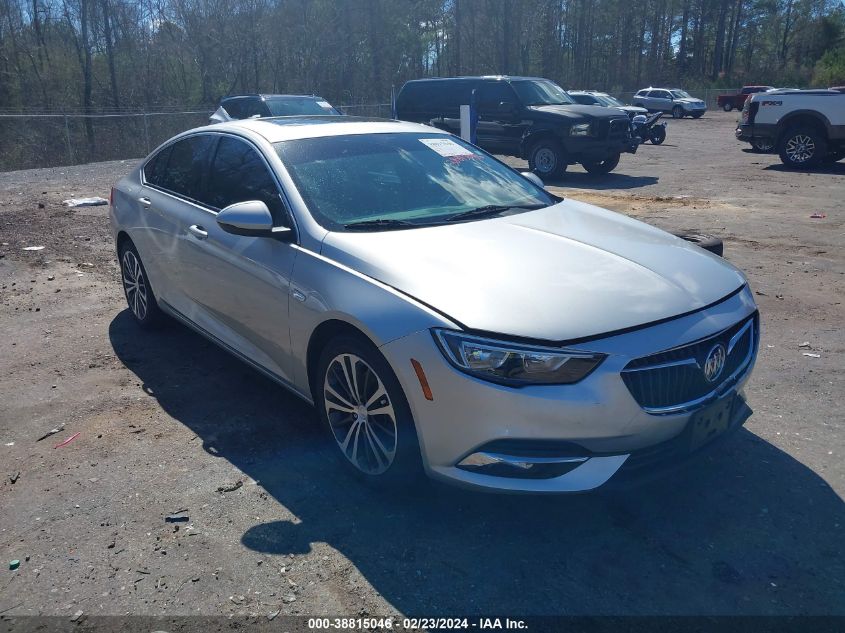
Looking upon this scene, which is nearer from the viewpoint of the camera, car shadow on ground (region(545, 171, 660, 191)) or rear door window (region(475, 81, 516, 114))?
car shadow on ground (region(545, 171, 660, 191))

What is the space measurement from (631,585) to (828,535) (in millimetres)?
968

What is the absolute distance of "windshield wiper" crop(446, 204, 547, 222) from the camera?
408 centimetres

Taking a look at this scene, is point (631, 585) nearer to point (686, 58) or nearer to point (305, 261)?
point (305, 261)

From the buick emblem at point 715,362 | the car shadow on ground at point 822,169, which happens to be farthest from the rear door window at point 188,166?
the car shadow on ground at point 822,169

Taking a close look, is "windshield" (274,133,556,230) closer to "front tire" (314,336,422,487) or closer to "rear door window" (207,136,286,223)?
"rear door window" (207,136,286,223)

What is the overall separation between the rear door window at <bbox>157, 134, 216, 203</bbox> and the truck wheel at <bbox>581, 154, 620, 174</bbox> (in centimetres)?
1252

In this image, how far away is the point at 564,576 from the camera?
2924mm

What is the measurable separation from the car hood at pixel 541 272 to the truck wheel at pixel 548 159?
40.5 ft

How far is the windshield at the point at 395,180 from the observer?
3.98 meters

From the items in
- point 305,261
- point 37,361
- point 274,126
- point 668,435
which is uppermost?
point 274,126

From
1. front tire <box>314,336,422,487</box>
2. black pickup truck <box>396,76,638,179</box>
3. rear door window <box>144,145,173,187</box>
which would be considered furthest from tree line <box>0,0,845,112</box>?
front tire <box>314,336,422,487</box>

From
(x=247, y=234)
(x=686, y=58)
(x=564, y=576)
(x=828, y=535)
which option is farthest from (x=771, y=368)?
(x=686, y=58)

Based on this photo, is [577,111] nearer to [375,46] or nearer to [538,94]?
[538,94]

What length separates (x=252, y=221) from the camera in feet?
12.5
